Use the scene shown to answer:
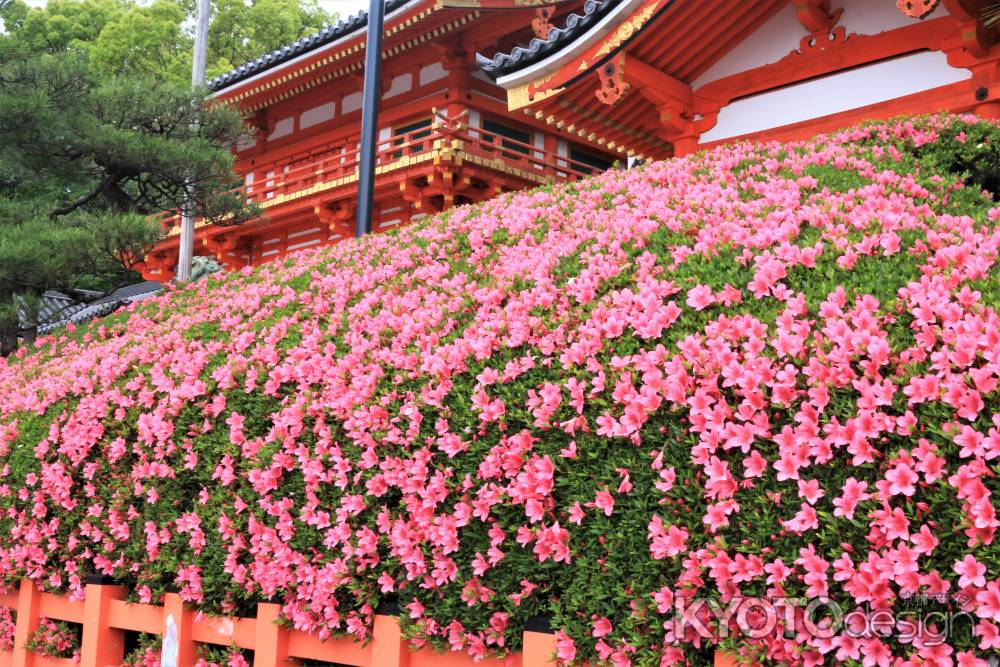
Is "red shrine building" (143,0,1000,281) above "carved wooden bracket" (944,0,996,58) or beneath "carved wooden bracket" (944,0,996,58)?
above

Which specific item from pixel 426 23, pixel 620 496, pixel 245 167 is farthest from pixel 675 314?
pixel 245 167

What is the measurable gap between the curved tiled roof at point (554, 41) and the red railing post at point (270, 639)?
20.2 ft

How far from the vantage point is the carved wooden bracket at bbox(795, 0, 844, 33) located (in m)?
8.80

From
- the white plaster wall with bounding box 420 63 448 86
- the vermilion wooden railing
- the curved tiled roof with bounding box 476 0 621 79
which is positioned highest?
the white plaster wall with bounding box 420 63 448 86

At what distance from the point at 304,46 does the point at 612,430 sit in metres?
15.8

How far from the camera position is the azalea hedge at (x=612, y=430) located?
3096 millimetres

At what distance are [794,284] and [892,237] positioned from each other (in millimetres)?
462

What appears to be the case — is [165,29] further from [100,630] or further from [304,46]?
[100,630]

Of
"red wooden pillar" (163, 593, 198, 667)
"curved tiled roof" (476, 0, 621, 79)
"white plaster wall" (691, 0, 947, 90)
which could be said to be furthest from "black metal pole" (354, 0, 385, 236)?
"red wooden pillar" (163, 593, 198, 667)

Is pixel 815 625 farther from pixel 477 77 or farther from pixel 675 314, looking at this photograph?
pixel 477 77

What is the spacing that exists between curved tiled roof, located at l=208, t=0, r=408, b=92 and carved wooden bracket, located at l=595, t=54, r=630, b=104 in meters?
8.00

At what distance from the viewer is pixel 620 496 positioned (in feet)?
12.3

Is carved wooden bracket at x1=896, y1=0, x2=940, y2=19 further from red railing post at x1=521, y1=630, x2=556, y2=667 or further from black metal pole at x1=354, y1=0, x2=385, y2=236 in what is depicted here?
red railing post at x1=521, y1=630, x2=556, y2=667

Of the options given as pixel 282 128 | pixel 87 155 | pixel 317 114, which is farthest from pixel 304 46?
pixel 87 155
